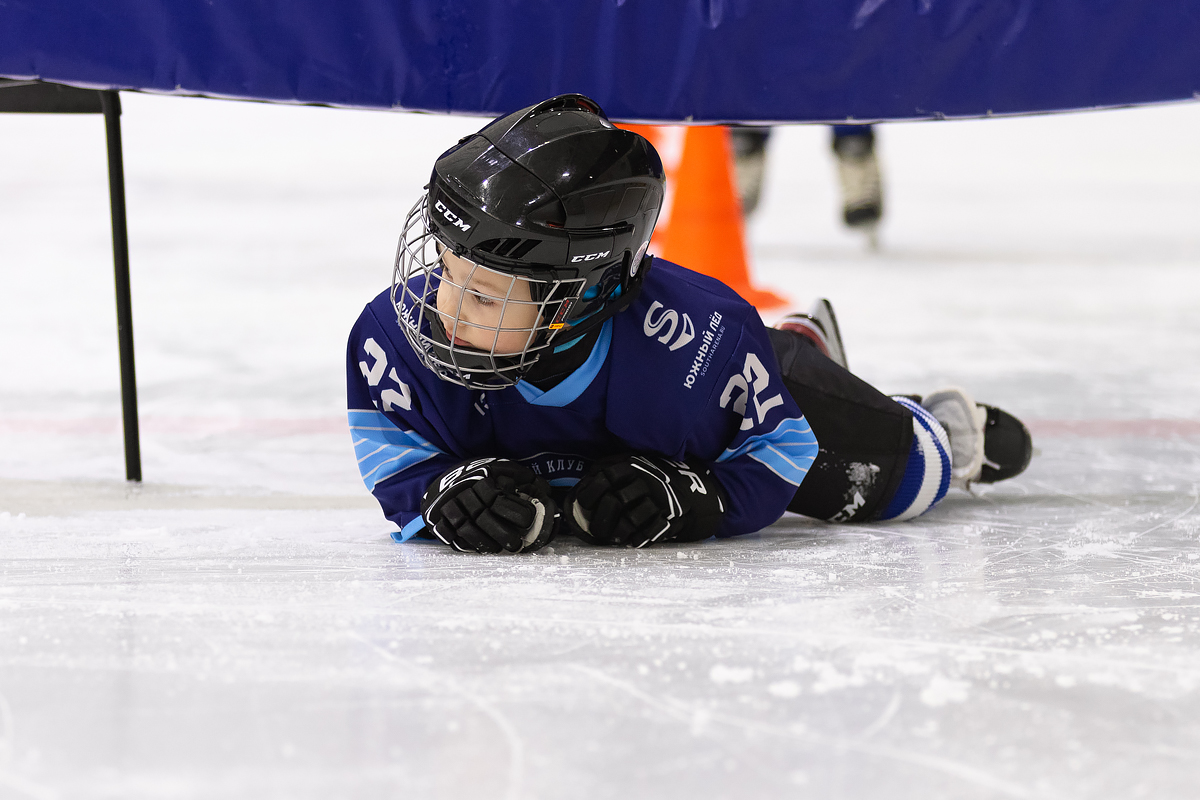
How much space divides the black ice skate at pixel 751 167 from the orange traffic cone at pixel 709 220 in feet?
7.60

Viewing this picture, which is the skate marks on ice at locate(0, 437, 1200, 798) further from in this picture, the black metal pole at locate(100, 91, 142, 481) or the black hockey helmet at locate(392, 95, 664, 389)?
the black metal pole at locate(100, 91, 142, 481)

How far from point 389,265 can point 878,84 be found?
3.46m

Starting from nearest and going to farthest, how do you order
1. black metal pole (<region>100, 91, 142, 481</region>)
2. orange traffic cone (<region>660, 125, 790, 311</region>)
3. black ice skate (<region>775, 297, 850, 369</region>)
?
black metal pole (<region>100, 91, 142, 481</region>), black ice skate (<region>775, 297, 850, 369</region>), orange traffic cone (<region>660, 125, 790, 311</region>)

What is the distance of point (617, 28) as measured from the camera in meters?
2.20

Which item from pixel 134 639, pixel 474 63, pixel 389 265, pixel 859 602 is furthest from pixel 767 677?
pixel 389 265

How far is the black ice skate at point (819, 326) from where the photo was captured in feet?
7.45

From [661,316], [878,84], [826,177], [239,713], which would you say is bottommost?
[239,713]

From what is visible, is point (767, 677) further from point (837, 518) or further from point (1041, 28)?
point (1041, 28)

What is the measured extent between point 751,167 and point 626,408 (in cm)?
523

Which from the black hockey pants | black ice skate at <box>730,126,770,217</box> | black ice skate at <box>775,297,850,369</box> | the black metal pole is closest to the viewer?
the black hockey pants

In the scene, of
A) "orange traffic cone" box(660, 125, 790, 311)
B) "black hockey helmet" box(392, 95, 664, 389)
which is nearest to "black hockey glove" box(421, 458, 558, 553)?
"black hockey helmet" box(392, 95, 664, 389)

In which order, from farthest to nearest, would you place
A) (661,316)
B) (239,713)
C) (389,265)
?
(389,265) → (661,316) → (239,713)

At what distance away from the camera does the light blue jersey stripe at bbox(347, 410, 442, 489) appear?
166cm

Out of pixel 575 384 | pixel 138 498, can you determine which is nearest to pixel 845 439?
pixel 575 384
